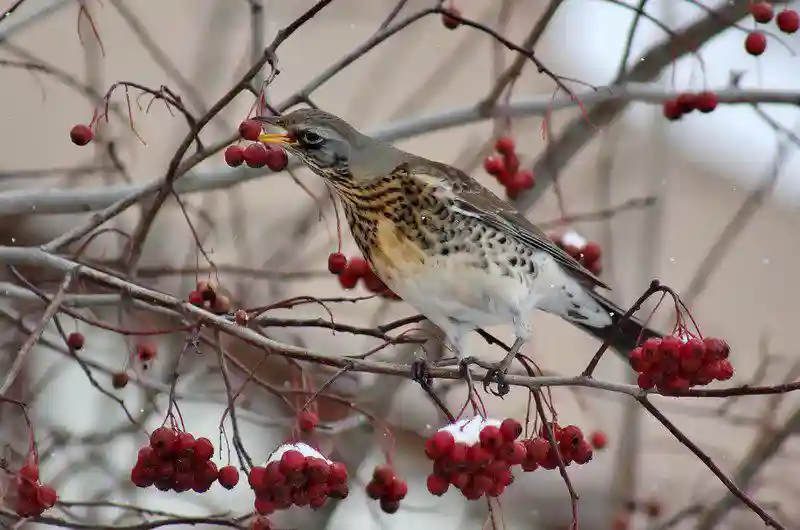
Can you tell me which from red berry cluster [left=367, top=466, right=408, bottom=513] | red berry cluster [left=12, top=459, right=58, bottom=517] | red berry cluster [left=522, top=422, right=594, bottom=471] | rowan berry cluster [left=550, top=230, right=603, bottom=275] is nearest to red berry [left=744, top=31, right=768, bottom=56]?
rowan berry cluster [left=550, top=230, right=603, bottom=275]

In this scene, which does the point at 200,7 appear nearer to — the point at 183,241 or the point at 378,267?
the point at 183,241

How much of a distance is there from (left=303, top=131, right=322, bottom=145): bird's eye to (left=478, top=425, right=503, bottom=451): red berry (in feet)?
1.87

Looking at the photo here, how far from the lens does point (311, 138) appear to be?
1.58 metres

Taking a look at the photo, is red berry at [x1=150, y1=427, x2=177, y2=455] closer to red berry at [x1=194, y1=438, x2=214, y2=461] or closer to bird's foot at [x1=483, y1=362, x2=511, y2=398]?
red berry at [x1=194, y1=438, x2=214, y2=461]

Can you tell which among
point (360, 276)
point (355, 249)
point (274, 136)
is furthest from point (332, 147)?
point (355, 249)

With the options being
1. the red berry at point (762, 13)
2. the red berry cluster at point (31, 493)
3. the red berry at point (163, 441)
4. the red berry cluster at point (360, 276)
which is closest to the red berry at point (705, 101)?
the red berry at point (762, 13)

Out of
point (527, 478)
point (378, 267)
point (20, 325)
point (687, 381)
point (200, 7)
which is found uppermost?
point (200, 7)

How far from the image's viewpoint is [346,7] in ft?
12.3

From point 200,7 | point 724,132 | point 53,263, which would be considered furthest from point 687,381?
point 724,132

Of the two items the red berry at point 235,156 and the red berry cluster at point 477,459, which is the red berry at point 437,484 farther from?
the red berry at point 235,156

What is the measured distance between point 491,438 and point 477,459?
0.03m

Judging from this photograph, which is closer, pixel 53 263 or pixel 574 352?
pixel 53 263

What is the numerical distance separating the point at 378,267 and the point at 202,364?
5.83ft

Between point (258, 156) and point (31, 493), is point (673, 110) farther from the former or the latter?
point (31, 493)
